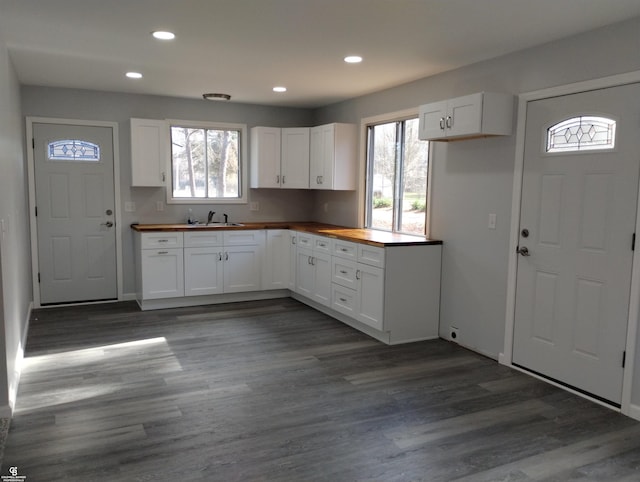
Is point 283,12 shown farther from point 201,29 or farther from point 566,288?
point 566,288

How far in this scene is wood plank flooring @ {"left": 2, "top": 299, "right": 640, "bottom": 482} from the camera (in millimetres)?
2426

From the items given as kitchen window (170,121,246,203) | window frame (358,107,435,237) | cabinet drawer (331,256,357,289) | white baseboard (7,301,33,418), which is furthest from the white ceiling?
white baseboard (7,301,33,418)

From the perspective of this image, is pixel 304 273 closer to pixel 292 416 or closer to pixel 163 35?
pixel 292 416

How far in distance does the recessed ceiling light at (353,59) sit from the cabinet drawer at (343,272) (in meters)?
1.77

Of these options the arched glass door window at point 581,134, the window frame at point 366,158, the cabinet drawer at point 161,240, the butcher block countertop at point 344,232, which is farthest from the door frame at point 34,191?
the arched glass door window at point 581,134

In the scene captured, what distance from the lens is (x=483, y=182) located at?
13.2ft

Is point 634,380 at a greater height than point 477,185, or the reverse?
point 477,185

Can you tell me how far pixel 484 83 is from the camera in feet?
13.1

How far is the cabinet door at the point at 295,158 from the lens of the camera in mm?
6172

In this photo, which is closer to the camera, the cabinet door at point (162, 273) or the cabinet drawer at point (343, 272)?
the cabinet drawer at point (343, 272)

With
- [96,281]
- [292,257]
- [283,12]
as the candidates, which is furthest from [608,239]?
[96,281]

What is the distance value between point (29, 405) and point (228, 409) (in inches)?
47.6

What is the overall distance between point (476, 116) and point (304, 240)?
8.42 ft

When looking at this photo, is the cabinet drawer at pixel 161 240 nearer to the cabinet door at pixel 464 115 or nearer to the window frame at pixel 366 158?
the window frame at pixel 366 158
